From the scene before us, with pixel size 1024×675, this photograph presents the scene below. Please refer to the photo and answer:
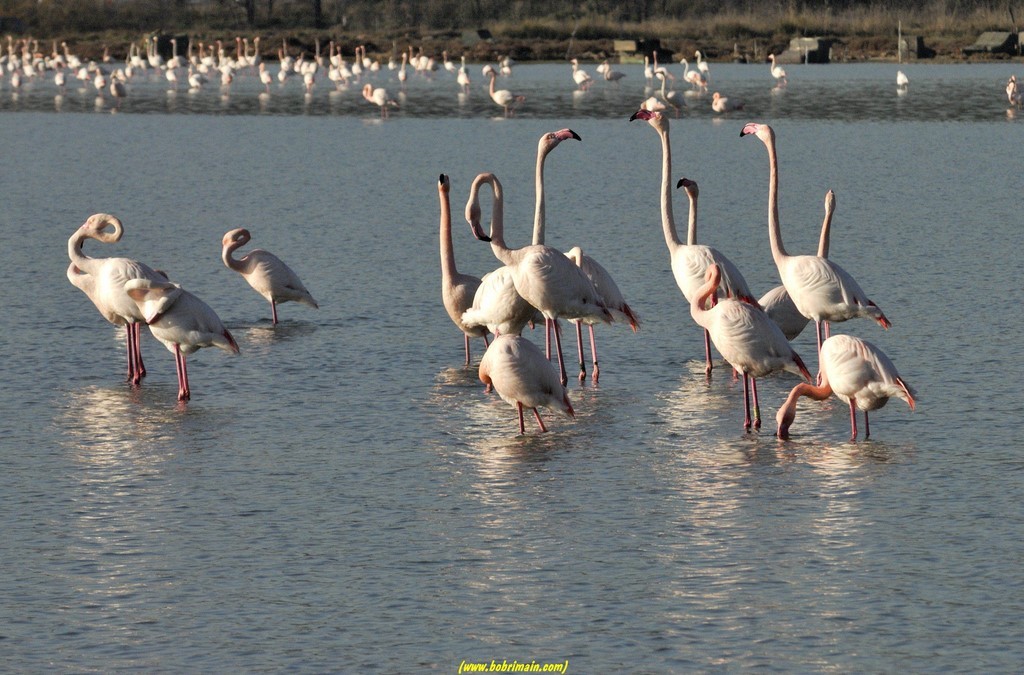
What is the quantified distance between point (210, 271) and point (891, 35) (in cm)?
6419

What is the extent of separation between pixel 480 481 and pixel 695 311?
7.18ft

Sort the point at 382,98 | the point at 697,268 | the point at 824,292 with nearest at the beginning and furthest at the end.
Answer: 1. the point at 824,292
2. the point at 697,268
3. the point at 382,98

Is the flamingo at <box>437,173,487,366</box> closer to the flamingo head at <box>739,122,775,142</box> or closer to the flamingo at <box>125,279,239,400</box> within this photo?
the flamingo at <box>125,279,239,400</box>

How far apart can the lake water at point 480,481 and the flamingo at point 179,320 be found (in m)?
0.35

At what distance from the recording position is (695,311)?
10.5 meters

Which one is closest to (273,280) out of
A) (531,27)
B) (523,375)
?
(523,375)

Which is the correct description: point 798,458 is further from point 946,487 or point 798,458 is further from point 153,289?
point 153,289

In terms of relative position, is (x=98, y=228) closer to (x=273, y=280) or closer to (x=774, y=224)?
(x=273, y=280)

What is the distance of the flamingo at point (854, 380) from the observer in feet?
31.0

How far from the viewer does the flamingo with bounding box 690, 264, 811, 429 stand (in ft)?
33.2

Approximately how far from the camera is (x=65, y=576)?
7.46 m

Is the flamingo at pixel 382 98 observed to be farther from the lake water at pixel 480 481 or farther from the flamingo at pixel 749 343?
the flamingo at pixel 749 343

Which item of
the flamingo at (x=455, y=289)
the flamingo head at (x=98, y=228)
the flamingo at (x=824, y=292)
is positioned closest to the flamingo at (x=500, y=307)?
the flamingo at (x=455, y=289)

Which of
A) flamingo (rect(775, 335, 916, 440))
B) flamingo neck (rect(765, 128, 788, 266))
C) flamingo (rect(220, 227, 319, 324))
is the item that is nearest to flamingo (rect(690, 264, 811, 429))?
flamingo (rect(775, 335, 916, 440))
